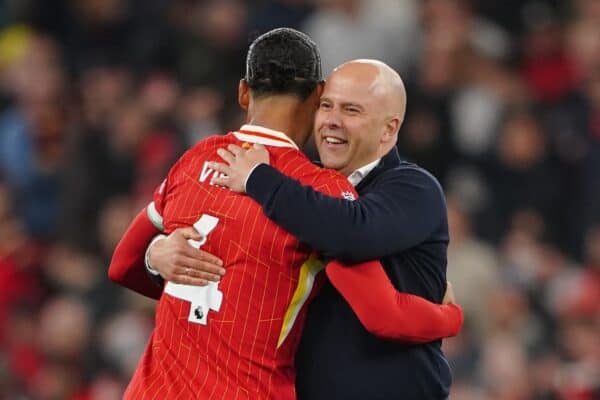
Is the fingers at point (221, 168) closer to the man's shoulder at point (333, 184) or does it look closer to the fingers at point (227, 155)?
the fingers at point (227, 155)

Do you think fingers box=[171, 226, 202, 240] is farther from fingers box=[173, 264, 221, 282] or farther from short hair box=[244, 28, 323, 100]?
short hair box=[244, 28, 323, 100]

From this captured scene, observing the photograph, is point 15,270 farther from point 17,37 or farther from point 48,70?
point 17,37

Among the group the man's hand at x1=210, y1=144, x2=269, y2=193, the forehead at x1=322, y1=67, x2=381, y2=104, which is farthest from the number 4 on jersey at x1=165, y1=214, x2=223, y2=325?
the forehead at x1=322, y1=67, x2=381, y2=104

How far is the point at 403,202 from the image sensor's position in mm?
4113

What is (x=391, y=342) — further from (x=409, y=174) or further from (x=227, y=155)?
(x=227, y=155)

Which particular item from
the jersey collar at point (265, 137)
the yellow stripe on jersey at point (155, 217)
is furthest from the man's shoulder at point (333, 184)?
the yellow stripe on jersey at point (155, 217)

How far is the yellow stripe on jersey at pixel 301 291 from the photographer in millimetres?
4078

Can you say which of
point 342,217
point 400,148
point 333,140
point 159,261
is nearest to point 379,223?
point 342,217

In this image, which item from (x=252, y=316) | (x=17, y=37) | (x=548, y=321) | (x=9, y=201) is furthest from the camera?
(x=17, y=37)

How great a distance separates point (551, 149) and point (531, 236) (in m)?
0.62

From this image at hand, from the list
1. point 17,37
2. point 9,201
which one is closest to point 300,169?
point 9,201

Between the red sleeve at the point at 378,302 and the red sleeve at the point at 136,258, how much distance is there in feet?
2.28

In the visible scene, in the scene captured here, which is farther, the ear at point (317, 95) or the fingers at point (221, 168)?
the ear at point (317, 95)

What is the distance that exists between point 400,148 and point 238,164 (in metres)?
4.54
